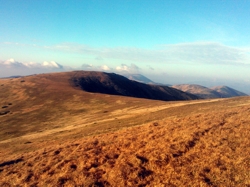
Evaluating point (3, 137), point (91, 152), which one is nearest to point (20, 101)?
point (3, 137)

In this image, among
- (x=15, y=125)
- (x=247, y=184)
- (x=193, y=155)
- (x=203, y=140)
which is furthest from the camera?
(x=15, y=125)

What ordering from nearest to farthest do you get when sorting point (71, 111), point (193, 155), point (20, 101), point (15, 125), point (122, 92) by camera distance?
point (193, 155) < point (15, 125) < point (71, 111) < point (20, 101) < point (122, 92)

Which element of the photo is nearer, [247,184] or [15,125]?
[247,184]

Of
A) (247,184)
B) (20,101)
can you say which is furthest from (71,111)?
(247,184)

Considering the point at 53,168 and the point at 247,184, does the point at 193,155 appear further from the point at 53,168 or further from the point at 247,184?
the point at 53,168

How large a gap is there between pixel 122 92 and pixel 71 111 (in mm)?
116008

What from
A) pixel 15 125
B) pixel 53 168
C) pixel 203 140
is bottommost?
pixel 15 125

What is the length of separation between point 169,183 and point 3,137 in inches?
2185

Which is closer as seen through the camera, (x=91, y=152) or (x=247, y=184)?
(x=247, y=184)

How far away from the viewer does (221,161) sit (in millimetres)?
15977

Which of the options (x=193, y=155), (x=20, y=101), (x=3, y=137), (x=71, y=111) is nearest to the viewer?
(x=193, y=155)

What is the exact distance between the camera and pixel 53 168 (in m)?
18.1

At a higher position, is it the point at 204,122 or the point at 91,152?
the point at 204,122

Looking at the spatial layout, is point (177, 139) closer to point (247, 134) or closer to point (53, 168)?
point (247, 134)
